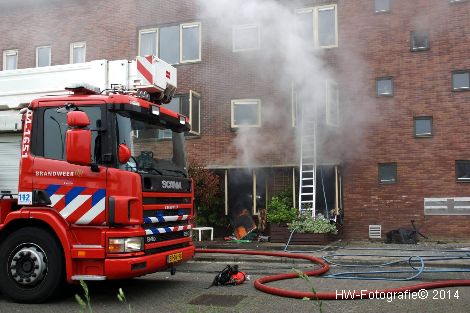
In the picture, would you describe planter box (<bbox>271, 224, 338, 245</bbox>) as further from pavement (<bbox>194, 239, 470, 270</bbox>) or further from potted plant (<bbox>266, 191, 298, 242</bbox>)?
pavement (<bbox>194, 239, 470, 270</bbox>)

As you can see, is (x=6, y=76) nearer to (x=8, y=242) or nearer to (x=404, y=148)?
(x=8, y=242)

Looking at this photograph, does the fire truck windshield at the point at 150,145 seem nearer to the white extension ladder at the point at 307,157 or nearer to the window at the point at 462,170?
the white extension ladder at the point at 307,157

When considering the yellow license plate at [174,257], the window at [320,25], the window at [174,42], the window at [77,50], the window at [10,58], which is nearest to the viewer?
the yellow license plate at [174,257]

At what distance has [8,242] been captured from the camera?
6.02 meters

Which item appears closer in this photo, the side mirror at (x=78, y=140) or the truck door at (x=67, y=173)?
the side mirror at (x=78, y=140)

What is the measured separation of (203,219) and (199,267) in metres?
5.32

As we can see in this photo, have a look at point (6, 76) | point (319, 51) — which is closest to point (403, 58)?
point (319, 51)

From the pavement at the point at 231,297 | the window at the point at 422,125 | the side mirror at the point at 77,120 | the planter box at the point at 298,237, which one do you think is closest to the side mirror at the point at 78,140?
the side mirror at the point at 77,120

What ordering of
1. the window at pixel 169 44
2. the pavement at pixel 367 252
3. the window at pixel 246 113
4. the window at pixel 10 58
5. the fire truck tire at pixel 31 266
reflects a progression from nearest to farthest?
1. the fire truck tire at pixel 31 266
2. the pavement at pixel 367 252
3. the window at pixel 246 113
4. the window at pixel 169 44
5. the window at pixel 10 58

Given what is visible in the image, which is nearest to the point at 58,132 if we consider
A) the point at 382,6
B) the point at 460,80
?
the point at 382,6

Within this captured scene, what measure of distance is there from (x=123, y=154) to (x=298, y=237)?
7.29 meters

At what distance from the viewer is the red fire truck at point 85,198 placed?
5699 millimetres

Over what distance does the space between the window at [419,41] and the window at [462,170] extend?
3180 mm

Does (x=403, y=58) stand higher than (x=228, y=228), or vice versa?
(x=403, y=58)
